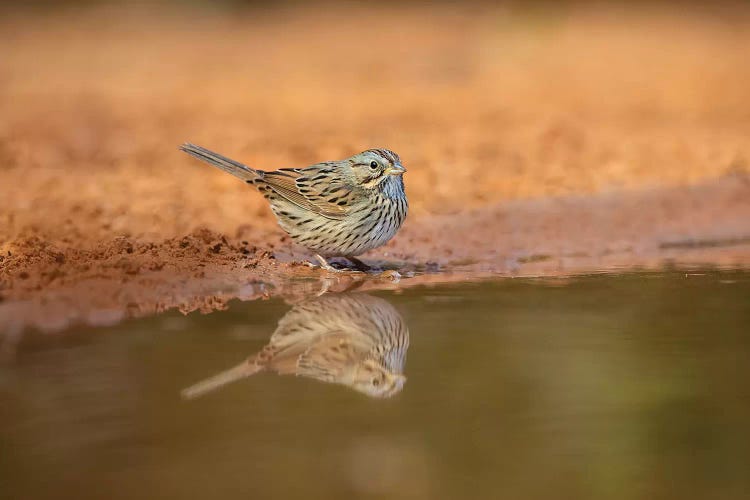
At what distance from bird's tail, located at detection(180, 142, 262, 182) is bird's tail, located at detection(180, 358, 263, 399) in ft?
10.6

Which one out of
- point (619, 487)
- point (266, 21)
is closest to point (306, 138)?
point (619, 487)

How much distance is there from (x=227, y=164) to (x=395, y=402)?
413cm

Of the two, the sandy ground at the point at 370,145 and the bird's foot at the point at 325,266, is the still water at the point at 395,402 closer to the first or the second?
the sandy ground at the point at 370,145

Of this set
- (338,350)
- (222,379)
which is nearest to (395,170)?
(338,350)

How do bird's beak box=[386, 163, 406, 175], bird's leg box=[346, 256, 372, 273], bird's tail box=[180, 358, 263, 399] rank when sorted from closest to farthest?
1. bird's tail box=[180, 358, 263, 399]
2. bird's beak box=[386, 163, 406, 175]
3. bird's leg box=[346, 256, 372, 273]

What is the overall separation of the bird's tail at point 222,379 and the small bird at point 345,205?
8.02 feet

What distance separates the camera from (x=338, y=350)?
5.70 m

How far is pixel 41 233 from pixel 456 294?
3.36m

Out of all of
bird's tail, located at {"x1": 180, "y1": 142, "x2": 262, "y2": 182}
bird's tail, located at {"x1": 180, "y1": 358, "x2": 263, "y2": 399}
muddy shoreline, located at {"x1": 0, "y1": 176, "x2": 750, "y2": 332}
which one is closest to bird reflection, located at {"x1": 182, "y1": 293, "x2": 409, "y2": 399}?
bird's tail, located at {"x1": 180, "y1": 358, "x2": 263, "y2": 399}

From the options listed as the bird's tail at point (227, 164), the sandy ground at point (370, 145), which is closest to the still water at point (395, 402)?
the sandy ground at point (370, 145)

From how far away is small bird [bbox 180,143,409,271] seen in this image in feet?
25.6

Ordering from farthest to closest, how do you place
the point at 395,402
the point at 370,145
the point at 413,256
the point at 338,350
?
the point at 370,145
the point at 413,256
the point at 338,350
the point at 395,402

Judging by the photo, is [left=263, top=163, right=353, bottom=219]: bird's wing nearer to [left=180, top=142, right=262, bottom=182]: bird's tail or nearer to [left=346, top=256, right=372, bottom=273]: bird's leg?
[left=180, top=142, right=262, bottom=182]: bird's tail

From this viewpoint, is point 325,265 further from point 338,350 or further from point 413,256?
point 338,350
